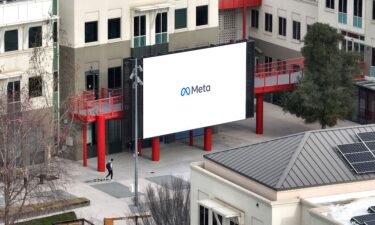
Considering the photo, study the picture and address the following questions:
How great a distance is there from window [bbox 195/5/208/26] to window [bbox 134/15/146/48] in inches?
181

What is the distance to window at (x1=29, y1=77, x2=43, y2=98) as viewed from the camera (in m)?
85.7

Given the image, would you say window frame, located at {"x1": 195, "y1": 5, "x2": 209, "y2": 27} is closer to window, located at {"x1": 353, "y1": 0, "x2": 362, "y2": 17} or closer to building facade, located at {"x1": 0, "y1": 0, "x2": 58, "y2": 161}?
window, located at {"x1": 353, "y1": 0, "x2": 362, "y2": 17}

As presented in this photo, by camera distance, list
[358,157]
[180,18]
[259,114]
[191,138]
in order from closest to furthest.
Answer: [358,157]
[191,138]
[180,18]
[259,114]

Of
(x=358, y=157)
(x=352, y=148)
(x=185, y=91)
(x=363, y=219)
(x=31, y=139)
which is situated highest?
(x=185, y=91)

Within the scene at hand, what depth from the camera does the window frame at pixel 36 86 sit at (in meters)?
85.7

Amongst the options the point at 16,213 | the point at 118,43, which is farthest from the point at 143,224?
the point at 118,43

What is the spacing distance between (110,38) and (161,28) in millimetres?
3764

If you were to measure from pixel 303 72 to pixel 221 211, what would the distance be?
3868 cm

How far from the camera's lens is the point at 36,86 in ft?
282

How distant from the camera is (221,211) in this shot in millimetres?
55656

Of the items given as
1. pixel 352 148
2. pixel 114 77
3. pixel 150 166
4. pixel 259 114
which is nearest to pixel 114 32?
pixel 114 77

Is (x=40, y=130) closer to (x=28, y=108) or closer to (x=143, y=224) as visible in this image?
(x=28, y=108)

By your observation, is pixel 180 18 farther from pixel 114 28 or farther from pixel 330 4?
pixel 330 4

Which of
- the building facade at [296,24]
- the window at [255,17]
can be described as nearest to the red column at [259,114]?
the building facade at [296,24]
